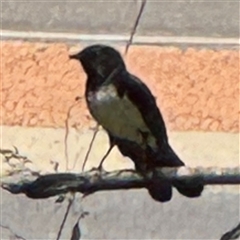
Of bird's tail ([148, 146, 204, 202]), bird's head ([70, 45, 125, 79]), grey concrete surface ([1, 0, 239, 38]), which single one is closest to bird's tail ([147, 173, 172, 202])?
bird's tail ([148, 146, 204, 202])

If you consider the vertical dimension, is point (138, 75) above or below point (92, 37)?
below

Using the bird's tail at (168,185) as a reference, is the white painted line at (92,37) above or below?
above

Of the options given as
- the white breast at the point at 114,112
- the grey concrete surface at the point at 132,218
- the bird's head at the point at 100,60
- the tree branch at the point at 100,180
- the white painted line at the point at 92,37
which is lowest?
the grey concrete surface at the point at 132,218

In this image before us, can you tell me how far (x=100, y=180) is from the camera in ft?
11.3

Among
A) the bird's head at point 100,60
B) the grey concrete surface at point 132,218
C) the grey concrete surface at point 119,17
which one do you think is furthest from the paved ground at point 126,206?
the grey concrete surface at point 119,17

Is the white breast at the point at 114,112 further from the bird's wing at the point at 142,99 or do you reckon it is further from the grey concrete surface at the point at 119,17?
the grey concrete surface at the point at 119,17

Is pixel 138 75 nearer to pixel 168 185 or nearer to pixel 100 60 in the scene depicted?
pixel 100 60

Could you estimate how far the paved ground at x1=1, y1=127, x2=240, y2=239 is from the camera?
11.1 feet

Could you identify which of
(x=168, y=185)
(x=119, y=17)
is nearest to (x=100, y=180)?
(x=168, y=185)

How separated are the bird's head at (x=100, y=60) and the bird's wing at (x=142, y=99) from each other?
1.7 inches

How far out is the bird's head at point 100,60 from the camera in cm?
337

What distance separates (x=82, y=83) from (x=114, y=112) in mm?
135

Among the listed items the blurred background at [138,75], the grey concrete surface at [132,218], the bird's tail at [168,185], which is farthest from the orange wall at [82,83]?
the grey concrete surface at [132,218]

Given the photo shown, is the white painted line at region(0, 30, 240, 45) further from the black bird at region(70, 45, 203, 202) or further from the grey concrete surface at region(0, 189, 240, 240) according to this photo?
the grey concrete surface at region(0, 189, 240, 240)
